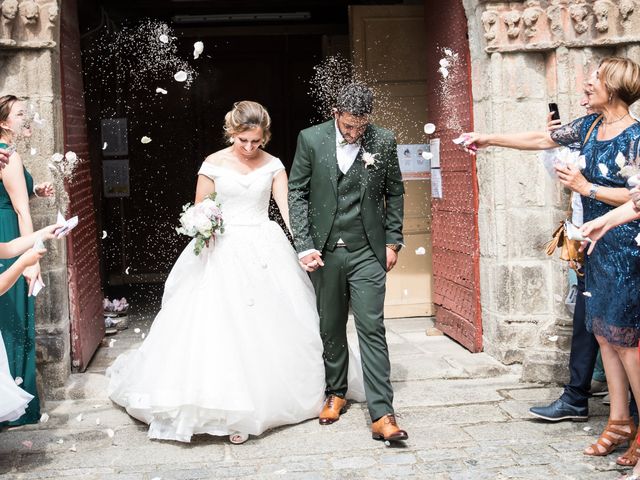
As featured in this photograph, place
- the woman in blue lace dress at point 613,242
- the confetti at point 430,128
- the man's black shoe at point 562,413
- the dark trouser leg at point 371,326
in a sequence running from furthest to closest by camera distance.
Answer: the confetti at point 430,128 < the man's black shoe at point 562,413 < the dark trouser leg at point 371,326 < the woman in blue lace dress at point 613,242

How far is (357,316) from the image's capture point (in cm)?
527

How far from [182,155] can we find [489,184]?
241 inches

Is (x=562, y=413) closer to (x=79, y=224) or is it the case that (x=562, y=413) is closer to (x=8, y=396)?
(x=8, y=396)

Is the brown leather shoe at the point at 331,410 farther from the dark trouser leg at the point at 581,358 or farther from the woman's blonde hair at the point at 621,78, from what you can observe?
the woman's blonde hair at the point at 621,78

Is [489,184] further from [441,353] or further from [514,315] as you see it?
[441,353]

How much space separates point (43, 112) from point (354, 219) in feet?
8.04

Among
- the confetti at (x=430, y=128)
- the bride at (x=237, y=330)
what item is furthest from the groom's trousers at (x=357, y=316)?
the confetti at (x=430, y=128)

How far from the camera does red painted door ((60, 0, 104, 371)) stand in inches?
256

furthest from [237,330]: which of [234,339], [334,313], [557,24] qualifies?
[557,24]

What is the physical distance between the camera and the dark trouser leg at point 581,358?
5.34m

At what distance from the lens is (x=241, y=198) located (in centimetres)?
574

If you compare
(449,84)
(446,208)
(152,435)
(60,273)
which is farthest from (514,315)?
(60,273)

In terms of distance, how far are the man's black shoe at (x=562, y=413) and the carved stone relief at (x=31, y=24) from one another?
13.6 ft

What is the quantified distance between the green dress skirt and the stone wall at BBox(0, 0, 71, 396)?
0.38m
